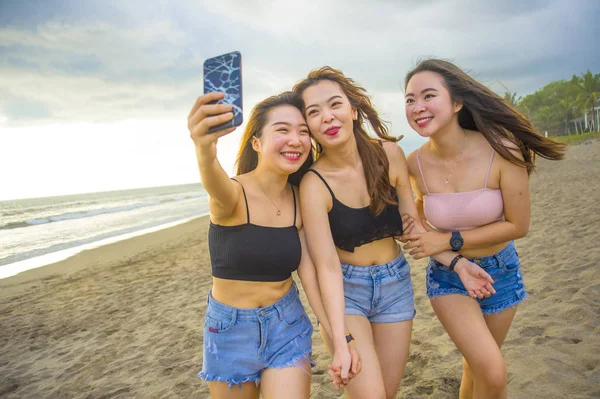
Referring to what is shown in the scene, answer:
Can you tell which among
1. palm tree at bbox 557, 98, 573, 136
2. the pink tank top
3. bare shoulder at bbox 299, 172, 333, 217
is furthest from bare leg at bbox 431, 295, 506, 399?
palm tree at bbox 557, 98, 573, 136

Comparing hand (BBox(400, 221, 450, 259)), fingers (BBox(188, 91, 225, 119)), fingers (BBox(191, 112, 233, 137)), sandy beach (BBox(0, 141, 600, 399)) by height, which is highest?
fingers (BBox(188, 91, 225, 119))

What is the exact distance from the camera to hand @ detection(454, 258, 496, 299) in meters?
2.75

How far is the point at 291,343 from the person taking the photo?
2633 millimetres

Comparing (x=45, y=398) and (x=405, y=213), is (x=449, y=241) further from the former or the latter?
(x=45, y=398)

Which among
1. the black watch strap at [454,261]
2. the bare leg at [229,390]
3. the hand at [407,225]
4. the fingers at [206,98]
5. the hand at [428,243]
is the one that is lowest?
the bare leg at [229,390]

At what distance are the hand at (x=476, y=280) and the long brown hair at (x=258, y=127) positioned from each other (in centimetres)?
149

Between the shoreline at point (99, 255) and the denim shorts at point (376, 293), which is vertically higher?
the denim shorts at point (376, 293)

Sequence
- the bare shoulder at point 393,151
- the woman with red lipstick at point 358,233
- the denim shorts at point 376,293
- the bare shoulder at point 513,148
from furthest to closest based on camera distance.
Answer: the bare shoulder at point 393,151 → the bare shoulder at point 513,148 → the denim shorts at point 376,293 → the woman with red lipstick at point 358,233

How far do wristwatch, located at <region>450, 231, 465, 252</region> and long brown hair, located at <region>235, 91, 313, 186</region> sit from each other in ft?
4.29

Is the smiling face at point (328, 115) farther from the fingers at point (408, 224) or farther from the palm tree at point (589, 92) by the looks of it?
the palm tree at point (589, 92)

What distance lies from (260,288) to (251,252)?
271mm

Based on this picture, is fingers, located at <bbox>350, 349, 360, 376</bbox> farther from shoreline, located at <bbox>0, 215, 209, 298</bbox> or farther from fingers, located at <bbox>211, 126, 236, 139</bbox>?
shoreline, located at <bbox>0, 215, 209, 298</bbox>

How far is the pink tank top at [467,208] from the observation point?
2939 millimetres

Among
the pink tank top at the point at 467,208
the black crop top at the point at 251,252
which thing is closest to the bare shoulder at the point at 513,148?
the pink tank top at the point at 467,208
